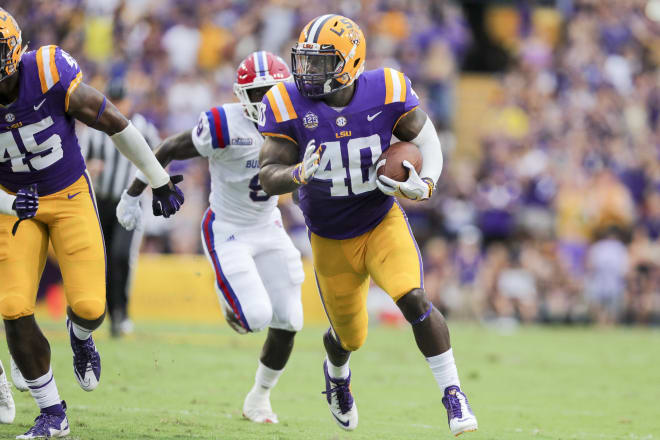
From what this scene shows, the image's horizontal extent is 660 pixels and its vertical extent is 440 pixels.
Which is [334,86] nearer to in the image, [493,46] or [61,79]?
[61,79]

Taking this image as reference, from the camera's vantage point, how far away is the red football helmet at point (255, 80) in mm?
5730

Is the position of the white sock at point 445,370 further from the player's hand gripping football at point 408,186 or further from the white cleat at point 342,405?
the white cleat at point 342,405

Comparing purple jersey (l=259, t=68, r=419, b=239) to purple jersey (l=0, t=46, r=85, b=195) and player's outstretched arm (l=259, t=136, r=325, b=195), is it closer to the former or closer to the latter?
player's outstretched arm (l=259, t=136, r=325, b=195)

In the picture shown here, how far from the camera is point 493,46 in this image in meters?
18.4

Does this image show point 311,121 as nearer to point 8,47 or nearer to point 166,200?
point 166,200

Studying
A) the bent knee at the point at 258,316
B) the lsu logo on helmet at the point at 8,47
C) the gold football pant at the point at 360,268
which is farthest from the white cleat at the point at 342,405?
the lsu logo on helmet at the point at 8,47

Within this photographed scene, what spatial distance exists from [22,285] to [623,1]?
619 inches

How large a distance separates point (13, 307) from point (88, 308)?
0.37m

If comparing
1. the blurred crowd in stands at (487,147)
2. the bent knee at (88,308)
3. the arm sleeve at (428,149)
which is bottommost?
the blurred crowd in stands at (487,147)

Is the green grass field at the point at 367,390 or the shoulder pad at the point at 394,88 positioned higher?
the shoulder pad at the point at 394,88

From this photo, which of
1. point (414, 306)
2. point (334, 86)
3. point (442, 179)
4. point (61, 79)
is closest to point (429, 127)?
point (334, 86)

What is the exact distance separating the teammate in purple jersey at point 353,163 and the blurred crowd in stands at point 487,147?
691cm

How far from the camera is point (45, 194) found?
16.3ft

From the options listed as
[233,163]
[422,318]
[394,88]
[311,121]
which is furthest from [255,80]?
[422,318]
